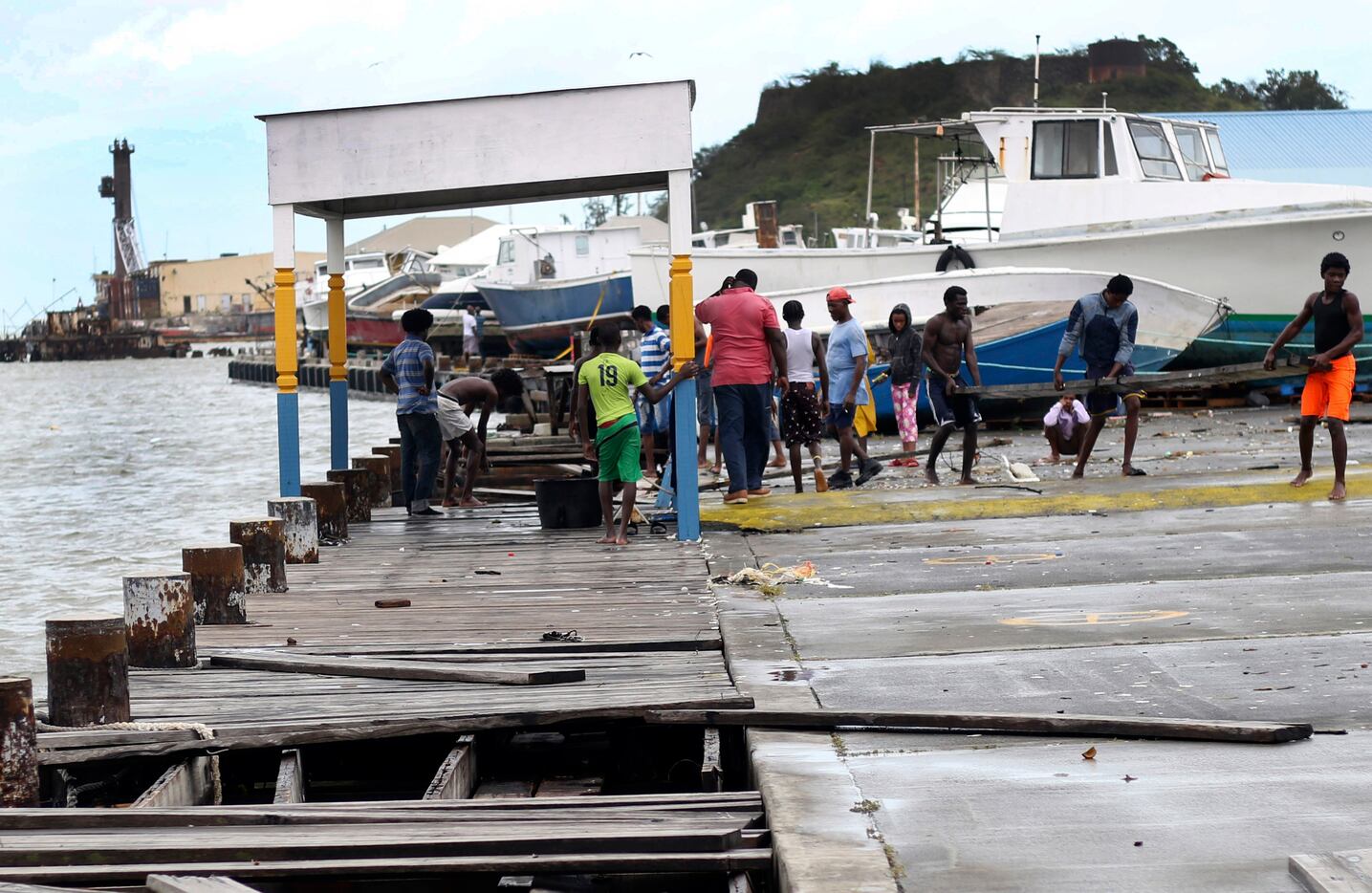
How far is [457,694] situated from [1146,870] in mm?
3324

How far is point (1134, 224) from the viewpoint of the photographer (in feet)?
81.6

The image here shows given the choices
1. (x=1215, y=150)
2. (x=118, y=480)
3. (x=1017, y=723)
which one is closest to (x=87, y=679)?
(x=1017, y=723)

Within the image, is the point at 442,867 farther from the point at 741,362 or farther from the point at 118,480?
the point at 118,480

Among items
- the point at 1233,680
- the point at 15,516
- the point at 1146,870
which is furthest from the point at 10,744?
the point at 15,516

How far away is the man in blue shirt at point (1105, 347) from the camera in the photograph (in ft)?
45.5

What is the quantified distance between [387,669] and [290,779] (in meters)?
1.30

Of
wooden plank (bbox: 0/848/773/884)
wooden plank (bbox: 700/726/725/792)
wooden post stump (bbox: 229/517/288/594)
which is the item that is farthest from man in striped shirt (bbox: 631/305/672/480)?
wooden plank (bbox: 0/848/773/884)

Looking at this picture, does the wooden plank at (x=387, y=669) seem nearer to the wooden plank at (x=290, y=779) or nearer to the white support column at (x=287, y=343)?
the wooden plank at (x=290, y=779)

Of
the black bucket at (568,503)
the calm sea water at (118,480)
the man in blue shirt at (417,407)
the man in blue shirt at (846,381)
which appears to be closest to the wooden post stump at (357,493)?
the man in blue shirt at (417,407)

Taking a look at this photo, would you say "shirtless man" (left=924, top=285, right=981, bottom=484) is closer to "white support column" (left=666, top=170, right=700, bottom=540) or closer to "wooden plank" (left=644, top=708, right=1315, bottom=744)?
"white support column" (left=666, top=170, right=700, bottom=540)

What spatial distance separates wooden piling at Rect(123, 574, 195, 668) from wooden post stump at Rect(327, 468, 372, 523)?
6170mm

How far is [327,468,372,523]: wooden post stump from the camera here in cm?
1358

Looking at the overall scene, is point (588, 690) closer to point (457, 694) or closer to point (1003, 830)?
point (457, 694)

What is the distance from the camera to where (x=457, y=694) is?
Result: 6527 mm
